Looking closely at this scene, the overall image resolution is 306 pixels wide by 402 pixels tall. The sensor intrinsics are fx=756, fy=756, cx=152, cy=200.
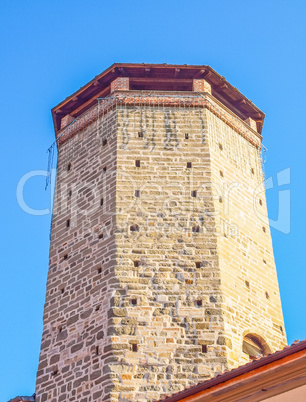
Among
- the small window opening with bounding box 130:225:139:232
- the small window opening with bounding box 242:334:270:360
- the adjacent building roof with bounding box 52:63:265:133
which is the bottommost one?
the small window opening with bounding box 242:334:270:360

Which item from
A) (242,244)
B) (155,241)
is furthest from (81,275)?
(242,244)

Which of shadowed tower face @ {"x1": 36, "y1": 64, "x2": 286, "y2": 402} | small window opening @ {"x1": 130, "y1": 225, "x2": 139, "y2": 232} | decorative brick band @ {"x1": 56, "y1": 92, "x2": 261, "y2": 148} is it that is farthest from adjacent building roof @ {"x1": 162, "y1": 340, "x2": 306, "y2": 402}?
decorative brick band @ {"x1": 56, "y1": 92, "x2": 261, "y2": 148}

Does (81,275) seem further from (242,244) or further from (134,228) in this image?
(242,244)

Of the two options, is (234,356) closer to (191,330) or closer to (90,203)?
(191,330)

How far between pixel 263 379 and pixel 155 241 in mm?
5533

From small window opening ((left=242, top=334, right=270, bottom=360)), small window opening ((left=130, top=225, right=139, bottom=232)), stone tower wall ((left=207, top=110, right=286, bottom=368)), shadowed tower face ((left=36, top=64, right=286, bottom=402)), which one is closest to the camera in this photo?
shadowed tower face ((left=36, top=64, right=286, bottom=402))

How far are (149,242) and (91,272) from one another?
116 cm

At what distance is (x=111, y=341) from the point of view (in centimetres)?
1216

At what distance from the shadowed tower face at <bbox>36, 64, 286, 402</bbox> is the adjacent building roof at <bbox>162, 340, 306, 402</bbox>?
10.7 feet

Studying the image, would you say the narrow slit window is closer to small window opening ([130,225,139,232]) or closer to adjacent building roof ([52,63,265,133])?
small window opening ([130,225,139,232])

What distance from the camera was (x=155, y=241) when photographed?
13.5 m

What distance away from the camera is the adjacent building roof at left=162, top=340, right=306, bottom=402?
797 cm

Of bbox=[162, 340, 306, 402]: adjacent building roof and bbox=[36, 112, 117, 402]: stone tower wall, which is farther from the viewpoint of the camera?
bbox=[36, 112, 117, 402]: stone tower wall

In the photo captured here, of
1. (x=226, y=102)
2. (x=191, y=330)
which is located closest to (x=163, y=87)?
(x=226, y=102)
